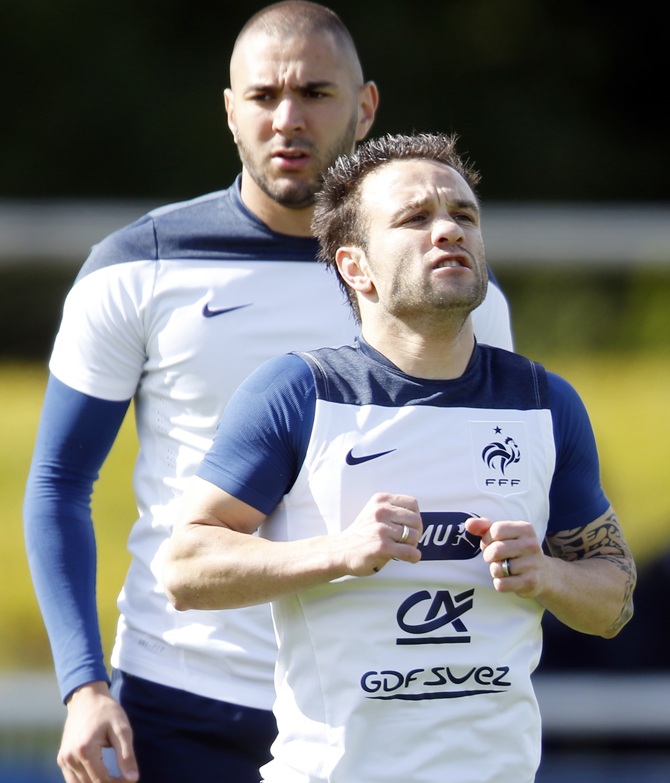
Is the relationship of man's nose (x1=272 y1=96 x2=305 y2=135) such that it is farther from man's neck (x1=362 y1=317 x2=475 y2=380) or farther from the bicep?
the bicep

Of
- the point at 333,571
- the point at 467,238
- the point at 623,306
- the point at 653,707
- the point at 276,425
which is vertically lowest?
the point at 653,707

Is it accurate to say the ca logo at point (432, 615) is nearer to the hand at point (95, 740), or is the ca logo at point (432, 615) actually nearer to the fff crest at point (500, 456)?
the fff crest at point (500, 456)

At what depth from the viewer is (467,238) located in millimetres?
2295

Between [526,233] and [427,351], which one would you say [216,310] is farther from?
[526,233]

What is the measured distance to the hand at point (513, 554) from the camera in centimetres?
205

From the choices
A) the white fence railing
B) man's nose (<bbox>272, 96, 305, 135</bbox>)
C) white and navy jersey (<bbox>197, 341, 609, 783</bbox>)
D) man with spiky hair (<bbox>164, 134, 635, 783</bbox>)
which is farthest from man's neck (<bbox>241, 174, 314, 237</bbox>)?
the white fence railing

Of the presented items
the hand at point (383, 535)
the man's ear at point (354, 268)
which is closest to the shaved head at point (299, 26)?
the man's ear at point (354, 268)

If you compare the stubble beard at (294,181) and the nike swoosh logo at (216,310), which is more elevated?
the stubble beard at (294,181)

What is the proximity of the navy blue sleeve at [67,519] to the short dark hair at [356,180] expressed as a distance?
645 mm

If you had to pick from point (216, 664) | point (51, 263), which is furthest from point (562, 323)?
point (216, 664)

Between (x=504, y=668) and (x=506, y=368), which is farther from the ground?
(x=506, y=368)

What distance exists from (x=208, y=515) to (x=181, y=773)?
83cm

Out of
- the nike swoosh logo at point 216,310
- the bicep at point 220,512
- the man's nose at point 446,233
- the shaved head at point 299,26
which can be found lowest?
the bicep at point 220,512

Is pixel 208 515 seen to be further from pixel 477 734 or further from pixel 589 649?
pixel 589 649
